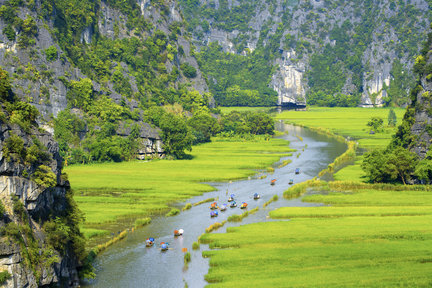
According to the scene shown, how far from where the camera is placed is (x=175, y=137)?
138750 mm

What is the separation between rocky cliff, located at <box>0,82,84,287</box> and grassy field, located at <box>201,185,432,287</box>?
1415 centimetres

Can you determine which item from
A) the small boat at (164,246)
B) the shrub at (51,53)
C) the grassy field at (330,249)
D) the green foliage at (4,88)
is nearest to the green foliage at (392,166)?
the grassy field at (330,249)

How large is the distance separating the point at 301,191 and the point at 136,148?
5270cm

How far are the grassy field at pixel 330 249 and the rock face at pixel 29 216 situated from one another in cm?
1550

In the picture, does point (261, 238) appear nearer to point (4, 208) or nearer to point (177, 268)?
point (177, 268)

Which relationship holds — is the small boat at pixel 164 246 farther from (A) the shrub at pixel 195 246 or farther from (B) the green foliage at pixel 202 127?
(B) the green foliage at pixel 202 127

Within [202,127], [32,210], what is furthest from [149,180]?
[202,127]

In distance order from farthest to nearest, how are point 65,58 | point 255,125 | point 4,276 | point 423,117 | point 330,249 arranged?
point 255,125 < point 65,58 < point 423,117 < point 330,249 < point 4,276

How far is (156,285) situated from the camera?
55094 mm

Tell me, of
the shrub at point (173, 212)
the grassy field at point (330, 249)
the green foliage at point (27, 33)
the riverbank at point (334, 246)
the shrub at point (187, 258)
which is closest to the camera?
the grassy field at point (330, 249)

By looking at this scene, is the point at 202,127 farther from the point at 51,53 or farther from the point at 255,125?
the point at 51,53

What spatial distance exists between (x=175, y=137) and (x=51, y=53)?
125 feet

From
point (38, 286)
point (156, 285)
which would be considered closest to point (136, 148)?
point (156, 285)

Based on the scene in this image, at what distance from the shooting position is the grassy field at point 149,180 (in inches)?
3258
